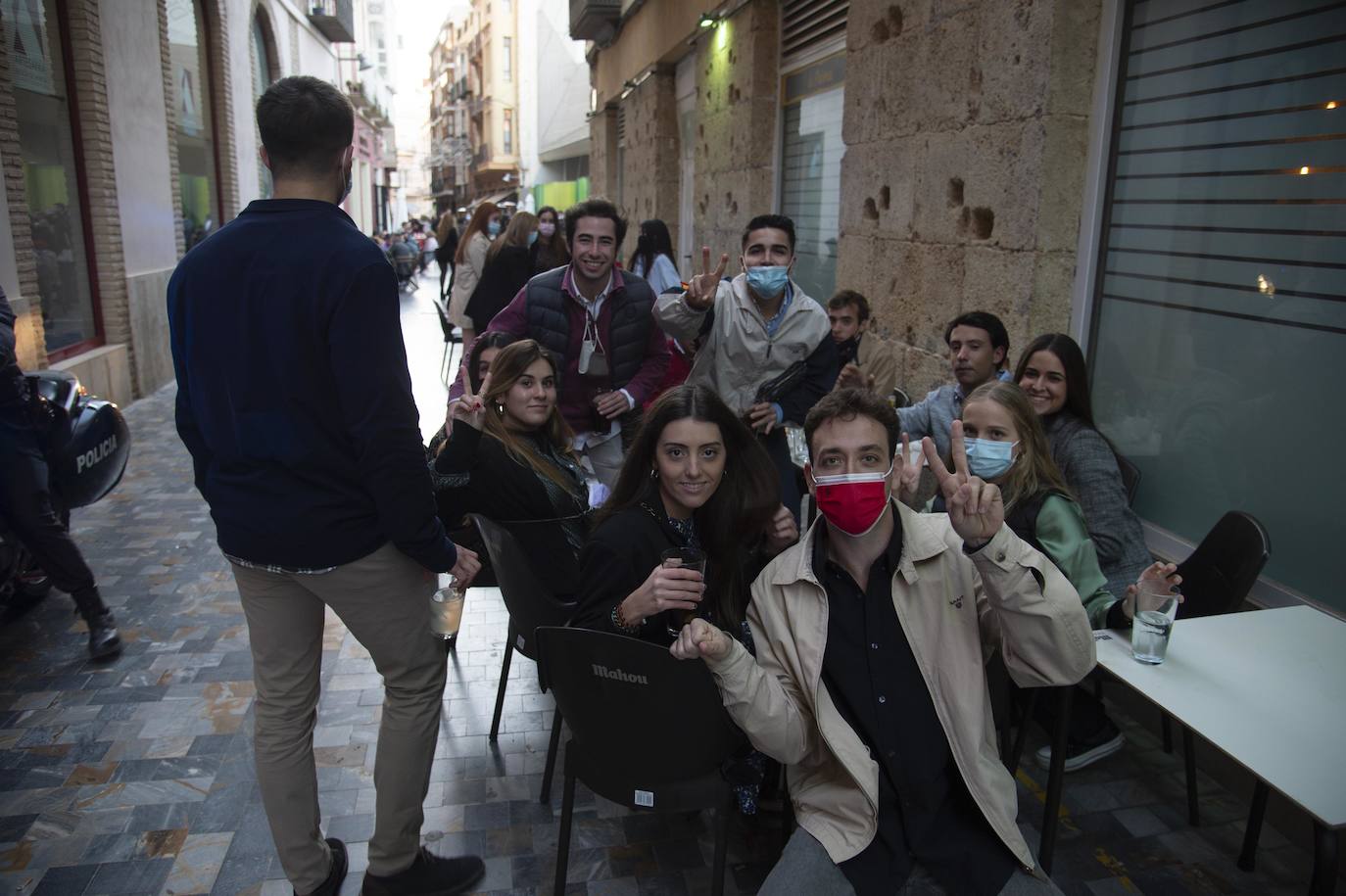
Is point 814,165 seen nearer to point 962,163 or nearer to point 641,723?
point 962,163

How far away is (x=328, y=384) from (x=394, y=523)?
1.16ft

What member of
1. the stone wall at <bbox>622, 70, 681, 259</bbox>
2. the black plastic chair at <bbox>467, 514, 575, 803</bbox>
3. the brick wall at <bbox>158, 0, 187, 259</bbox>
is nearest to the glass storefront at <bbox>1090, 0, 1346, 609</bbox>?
the black plastic chair at <bbox>467, 514, 575, 803</bbox>

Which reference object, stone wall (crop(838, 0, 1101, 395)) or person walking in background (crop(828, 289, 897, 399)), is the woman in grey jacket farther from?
person walking in background (crop(828, 289, 897, 399))

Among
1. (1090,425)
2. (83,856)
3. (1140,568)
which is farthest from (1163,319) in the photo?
(83,856)

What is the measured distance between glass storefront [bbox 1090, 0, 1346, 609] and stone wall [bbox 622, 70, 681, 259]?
939 centimetres

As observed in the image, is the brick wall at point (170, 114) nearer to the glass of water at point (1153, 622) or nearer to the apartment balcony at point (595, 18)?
the apartment balcony at point (595, 18)

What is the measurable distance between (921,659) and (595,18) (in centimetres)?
1556

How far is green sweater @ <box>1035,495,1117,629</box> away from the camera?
2721 millimetres

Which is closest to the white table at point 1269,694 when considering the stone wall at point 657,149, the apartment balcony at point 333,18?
the stone wall at point 657,149

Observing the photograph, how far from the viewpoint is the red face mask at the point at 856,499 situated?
2.18 meters

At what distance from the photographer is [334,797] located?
3062mm

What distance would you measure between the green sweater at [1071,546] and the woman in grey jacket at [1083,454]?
0.42m

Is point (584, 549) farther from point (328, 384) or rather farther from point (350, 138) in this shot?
point (350, 138)

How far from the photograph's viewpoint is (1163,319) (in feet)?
13.0
